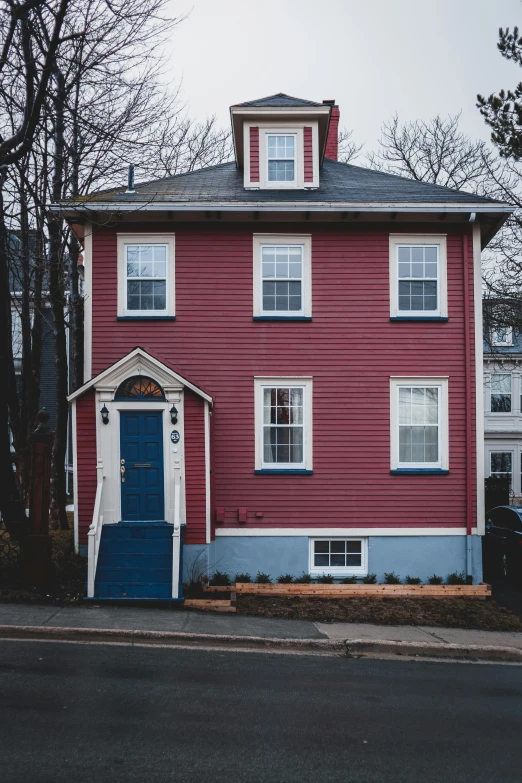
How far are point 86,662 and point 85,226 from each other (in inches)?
358

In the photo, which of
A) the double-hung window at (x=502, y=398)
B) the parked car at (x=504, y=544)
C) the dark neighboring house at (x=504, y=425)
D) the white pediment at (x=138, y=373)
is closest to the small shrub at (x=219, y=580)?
the white pediment at (x=138, y=373)

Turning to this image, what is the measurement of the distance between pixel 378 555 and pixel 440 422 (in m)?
3.01

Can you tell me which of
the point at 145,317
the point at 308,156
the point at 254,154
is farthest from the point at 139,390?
the point at 308,156

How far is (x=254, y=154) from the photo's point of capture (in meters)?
15.9

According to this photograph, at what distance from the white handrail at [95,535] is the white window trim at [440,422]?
585cm

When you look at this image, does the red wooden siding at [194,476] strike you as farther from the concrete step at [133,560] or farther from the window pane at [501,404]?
the window pane at [501,404]

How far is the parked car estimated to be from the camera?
54.2ft

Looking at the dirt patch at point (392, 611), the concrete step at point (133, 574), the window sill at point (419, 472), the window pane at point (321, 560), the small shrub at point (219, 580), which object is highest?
the window sill at point (419, 472)

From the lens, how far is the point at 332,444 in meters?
15.0

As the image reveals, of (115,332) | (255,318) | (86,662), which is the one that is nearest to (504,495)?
(255,318)

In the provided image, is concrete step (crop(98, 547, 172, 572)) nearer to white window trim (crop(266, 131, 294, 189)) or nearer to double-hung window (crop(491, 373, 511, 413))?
white window trim (crop(266, 131, 294, 189))

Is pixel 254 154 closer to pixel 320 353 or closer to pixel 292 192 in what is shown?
pixel 292 192

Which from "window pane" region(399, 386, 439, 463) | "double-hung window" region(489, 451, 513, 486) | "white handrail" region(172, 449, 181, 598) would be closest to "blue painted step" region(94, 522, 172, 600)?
"white handrail" region(172, 449, 181, 598)

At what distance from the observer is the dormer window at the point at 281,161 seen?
15984 mm
